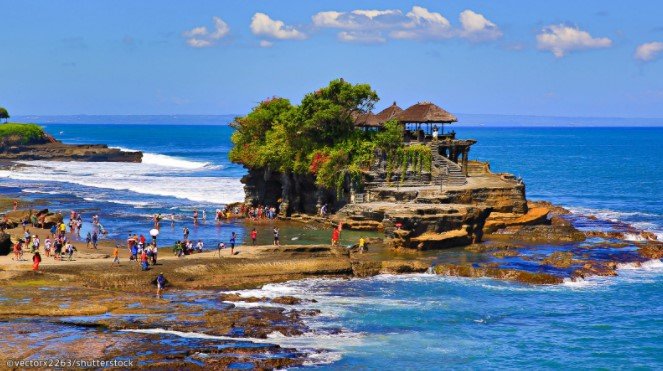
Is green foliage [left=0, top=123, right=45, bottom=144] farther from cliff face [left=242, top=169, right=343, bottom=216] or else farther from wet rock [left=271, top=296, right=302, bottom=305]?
wet rock [left=271, top=296, right=302, bottom=305]

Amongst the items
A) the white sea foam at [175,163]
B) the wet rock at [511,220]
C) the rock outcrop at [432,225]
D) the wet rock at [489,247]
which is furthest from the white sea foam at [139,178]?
the wet rock at [489,247]

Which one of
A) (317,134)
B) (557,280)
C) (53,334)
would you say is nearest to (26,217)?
(317,134)

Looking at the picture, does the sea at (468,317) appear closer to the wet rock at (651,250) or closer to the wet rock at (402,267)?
the wet rock at (402,267)

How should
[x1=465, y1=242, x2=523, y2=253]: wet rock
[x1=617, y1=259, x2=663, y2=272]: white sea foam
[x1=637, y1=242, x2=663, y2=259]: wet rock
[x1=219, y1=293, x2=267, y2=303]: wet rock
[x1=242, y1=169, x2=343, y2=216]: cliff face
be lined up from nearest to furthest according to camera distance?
[x1=219, y1=293, x2=267, y2=303]: wet rock → [x1=617, y1=259, x2=663, y2=272]: white sea foam → [x1=637, y1=242, x2=663, y2=259]: wet rock → [x1=465, y1=242, x2=523, y2=253]: wet rock → [x1=242, y1=169, x2=343, y2=216]: cliff face

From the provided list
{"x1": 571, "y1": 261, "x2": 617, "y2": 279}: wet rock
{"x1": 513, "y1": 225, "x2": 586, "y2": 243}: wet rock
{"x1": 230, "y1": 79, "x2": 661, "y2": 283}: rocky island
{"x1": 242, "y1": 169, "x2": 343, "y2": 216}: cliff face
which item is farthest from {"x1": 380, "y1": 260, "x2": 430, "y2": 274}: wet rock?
{"x1": 242, "y1": 169, "x2": 343, "y2": 216}: cliff face

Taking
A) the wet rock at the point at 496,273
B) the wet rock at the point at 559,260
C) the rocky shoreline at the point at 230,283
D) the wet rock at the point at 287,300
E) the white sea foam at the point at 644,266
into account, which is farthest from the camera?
the white sea foam at the point at 644,266

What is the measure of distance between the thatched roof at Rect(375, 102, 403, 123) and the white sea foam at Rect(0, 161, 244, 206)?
62.7ft

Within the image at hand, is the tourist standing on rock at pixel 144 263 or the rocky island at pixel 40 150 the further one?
the rocky island at pixel 40 150

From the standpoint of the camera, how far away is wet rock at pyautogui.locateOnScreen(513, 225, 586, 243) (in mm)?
57219

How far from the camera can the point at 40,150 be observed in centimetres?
14300

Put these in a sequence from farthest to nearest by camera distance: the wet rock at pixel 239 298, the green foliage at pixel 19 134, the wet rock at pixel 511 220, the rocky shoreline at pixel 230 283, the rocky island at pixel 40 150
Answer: the green foliage at pixel 19 134
the rocky island at pixel 40 150
the wet rock at pixel 511 220
the wet rock at pixel 239 298
the rocky shoreline at pixel 230 283

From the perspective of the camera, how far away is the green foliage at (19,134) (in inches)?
5719

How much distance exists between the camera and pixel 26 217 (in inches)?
2522

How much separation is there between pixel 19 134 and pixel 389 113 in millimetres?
93881
